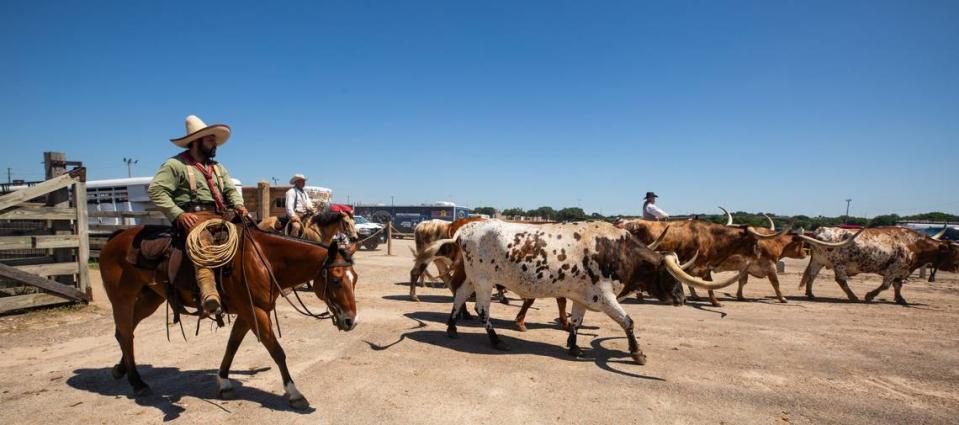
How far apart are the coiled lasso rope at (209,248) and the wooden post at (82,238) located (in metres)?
6.04

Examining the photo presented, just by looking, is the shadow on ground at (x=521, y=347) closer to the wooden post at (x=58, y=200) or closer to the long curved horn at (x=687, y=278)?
the long curved horn at (x=687, y=278)

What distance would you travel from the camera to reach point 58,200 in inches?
303

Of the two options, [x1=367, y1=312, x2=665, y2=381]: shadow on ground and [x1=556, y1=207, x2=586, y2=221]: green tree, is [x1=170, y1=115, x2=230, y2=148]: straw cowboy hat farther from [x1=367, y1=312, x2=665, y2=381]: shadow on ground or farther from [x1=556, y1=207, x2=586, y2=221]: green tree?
[x1=556, y1=207, x2=586, y2=221]: green tree

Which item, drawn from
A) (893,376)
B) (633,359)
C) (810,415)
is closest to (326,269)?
(633,359)

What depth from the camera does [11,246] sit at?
6.76 meters

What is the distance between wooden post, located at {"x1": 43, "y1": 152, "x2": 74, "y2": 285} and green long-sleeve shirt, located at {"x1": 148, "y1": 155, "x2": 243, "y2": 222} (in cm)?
582

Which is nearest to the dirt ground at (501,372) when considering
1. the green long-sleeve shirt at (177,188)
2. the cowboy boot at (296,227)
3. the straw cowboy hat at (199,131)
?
the green long-sleeve shirt at (177,188)

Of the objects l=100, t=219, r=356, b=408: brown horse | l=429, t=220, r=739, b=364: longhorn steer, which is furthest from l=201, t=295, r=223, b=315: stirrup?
l=429, t=220, r=739, b=364: longhorn steer

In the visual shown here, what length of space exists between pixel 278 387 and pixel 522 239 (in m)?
3.52

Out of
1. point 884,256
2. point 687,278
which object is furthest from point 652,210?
point 687,278

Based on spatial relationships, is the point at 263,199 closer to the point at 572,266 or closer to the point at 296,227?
the point at 296,227

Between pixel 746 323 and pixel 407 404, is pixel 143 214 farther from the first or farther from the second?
pixel 746 323

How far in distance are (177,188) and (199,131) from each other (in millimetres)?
617

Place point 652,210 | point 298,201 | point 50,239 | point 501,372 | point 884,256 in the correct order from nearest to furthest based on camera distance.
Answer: point 501,372 < point 50,239 < point 884,256 < point 298,201 < point 652,210
